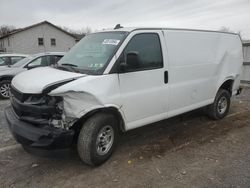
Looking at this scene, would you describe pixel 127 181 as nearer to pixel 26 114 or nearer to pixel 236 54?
pixel 26 114

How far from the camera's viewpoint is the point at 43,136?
3648 mm

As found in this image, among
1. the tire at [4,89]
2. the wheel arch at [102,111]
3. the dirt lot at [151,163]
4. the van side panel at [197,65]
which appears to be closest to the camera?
the dirt lot at [151,163]

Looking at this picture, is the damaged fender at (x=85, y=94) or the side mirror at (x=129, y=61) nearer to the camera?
the damaged fender at (x=85, y=94)

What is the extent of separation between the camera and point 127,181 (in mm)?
3771

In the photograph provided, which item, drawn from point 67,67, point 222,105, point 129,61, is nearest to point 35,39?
point 222,105

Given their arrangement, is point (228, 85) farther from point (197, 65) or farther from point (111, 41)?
point (111, 41)

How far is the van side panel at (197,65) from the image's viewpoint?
203 inches

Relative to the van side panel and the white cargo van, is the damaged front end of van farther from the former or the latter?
the van side panel

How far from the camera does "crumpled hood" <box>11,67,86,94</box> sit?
374 centimetres

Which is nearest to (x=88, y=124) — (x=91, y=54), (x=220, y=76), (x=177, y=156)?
(x=91, y=54)

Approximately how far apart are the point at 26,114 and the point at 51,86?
2.01ft

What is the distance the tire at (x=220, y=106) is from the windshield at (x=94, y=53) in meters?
3.17

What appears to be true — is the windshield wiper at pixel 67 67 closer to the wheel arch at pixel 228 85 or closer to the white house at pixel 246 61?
the wheel arch at pixel 228 85

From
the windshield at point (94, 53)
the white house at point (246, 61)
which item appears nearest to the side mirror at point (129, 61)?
the windshield at point (94, 53)
